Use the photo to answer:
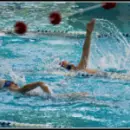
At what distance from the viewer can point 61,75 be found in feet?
15.4

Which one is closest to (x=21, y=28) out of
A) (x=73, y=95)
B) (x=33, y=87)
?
(x=33, y=87)

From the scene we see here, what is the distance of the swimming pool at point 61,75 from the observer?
11.6 ft

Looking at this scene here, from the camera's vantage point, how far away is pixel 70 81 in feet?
14.7

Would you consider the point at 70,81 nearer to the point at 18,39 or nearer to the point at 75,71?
the point at 75,71

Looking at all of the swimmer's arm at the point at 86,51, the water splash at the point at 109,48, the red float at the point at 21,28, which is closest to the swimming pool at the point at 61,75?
the water splash at the point at 109,48

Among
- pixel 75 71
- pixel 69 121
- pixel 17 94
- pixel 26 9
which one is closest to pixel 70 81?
pixel 75 71

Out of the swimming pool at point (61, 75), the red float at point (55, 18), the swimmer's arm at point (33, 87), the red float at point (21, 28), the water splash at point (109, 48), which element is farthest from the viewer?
the water splash at point (109, 48)

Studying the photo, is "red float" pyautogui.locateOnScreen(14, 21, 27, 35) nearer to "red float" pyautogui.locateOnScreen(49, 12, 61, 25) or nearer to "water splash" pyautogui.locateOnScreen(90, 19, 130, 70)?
"red float" pyautogui.locateOnScreen(49, 12, 61, 25)

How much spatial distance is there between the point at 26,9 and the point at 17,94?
3.82 metres

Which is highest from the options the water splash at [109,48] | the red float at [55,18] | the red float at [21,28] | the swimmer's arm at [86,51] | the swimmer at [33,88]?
the red float at [55,18]

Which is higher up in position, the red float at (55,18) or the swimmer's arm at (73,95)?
the red float at (55,18)

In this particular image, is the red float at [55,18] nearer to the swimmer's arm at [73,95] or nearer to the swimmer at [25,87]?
the swimmer at [25,87]

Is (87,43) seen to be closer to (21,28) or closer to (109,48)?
(21,28)

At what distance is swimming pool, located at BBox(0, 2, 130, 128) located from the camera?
11.6 ft
